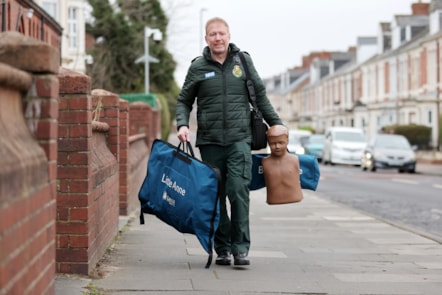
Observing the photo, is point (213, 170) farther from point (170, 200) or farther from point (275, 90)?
point (275, 90)

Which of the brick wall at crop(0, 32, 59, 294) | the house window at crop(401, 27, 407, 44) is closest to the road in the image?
the brick wall at crop(0, 32, 59, 294)

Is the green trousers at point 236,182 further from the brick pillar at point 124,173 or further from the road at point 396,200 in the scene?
the brick pillar at point 124,173

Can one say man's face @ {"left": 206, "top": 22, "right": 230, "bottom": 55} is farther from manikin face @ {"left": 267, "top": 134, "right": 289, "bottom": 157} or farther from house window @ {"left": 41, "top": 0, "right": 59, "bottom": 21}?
house window @ {"left": 41, "top": 0, "right": 59, "bottom": 21}

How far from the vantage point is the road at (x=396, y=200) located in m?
13.0

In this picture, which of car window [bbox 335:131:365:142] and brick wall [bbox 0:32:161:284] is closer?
brick wall [bbox 0:32:161:284]

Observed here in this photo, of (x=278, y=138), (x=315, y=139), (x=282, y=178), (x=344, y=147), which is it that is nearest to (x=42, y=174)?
(x=278, y=138)

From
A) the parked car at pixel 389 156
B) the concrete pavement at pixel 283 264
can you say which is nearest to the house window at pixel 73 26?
the parked car at pixel 389 156

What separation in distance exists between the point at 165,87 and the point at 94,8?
6275mm

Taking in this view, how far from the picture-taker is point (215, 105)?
23.0 feet

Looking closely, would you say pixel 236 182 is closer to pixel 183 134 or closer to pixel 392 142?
pixel 183 134

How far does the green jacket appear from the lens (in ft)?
22.9

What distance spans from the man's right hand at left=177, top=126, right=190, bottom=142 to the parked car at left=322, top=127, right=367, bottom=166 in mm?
35152

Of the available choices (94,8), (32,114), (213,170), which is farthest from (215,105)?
(94,8)

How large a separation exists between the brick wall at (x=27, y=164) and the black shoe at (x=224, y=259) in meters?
2.56
